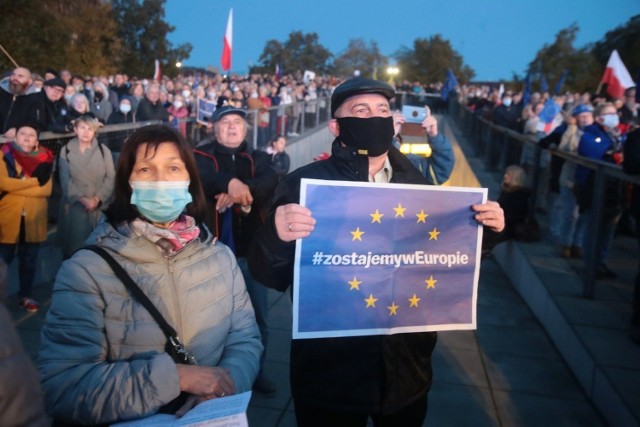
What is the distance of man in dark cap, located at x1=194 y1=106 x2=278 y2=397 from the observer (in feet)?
14.1

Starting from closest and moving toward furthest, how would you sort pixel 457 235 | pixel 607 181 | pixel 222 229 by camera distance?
pixel 457 235 → pixel 222 229 → pixel 607 181

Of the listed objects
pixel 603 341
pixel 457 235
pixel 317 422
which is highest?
pixel 457 235

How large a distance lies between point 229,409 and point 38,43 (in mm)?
17931

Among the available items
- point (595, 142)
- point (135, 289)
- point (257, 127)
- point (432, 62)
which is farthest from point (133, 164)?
point (432, 62)

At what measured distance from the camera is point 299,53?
86125 mm

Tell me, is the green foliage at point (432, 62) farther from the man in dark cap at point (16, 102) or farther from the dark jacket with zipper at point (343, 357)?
the dark jacket with zipper at point (343, 357)

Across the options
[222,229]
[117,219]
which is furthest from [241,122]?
[117,219]

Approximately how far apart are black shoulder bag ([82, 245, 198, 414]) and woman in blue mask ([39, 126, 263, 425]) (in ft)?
0.06

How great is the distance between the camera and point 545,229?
29.0 ft

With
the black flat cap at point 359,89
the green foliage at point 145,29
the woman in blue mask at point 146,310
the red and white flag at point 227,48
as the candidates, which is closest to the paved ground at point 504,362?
→ the woman in blue mask at point 146,310

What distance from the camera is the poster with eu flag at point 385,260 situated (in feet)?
7.67

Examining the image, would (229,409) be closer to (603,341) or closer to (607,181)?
(603,341)

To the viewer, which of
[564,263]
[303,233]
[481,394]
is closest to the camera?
[303,233]

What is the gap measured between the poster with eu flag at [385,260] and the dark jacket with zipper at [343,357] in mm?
117
